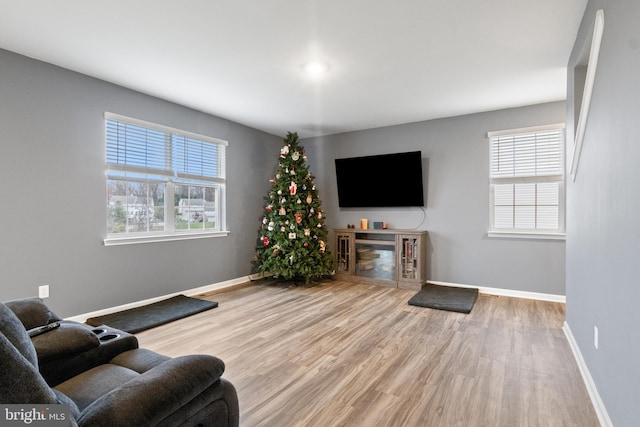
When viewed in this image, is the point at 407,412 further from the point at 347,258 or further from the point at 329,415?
the point at 347,258

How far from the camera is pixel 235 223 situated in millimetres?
5340

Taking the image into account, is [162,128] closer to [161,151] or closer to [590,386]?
[161,151]

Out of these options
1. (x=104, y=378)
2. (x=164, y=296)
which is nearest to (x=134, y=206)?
(x=164, y=296)

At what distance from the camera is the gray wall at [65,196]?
3008mm

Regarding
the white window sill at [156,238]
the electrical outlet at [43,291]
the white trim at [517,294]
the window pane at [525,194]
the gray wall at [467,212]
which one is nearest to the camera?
the electrical outlet at [43,291]

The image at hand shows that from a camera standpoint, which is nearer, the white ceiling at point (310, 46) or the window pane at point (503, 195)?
the white ceiling at point (310, 46)

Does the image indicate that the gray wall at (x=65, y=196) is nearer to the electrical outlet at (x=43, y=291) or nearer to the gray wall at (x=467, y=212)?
the electrical outlet at (x=43, y=291)

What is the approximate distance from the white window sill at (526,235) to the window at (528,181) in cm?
1

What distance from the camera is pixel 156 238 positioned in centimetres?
417

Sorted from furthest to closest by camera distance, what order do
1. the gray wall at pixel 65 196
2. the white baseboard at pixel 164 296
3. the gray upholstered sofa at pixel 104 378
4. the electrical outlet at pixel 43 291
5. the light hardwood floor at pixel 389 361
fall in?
the white baseboard at pixel 164 296 → the electrical outlet at pixel 43 291 → the gray wall at pixel 65 196 → the light hardwood floor at pixel 389 361 → the gray upholstered sofa at pixel 104 378

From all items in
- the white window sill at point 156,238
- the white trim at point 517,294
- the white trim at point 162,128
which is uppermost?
the white trim at point 162,128

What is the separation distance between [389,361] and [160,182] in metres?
3.61

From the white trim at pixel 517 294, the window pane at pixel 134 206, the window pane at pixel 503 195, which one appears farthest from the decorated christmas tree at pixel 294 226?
the window pane at pixel 503 195

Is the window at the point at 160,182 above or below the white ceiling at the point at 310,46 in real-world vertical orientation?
below
